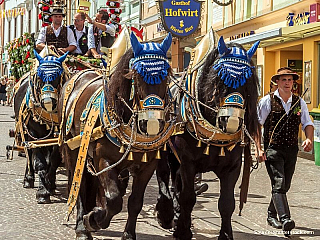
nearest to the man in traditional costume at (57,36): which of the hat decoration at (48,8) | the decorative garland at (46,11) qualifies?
the hat decoration at (48,8)

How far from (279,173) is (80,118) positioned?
2234 millimetres

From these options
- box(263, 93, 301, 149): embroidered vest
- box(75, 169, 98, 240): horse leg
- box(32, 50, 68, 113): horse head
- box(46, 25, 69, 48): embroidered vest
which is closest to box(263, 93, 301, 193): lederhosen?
box(263, 93, 301, 149): embroidered vest

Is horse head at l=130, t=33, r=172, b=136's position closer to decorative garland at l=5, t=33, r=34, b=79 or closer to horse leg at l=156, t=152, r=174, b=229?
horse leg at l=156, t=152, r=174, b=229

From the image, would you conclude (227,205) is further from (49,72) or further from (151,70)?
(49,72)

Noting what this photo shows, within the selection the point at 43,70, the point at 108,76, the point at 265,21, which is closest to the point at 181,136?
the point at 108,76

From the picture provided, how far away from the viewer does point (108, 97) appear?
17.7 feet

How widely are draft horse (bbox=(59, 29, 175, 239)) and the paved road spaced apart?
0.64m

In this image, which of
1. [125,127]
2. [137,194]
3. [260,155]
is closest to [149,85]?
[125,127]

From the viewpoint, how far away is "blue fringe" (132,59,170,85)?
16.3 ft

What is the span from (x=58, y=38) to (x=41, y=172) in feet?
6.98

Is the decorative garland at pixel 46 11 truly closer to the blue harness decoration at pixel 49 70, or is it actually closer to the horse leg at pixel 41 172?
the blue harness decoration at pixel 49 70

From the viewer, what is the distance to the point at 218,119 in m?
5.59

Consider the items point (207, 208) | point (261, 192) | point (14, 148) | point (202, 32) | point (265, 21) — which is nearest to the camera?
point (207, 208)

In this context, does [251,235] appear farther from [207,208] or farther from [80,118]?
[80,118]
